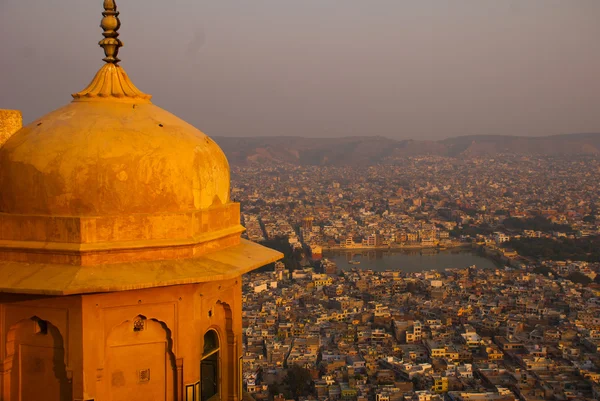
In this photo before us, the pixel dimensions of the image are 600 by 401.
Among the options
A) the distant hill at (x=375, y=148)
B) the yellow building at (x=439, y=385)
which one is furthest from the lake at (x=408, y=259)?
the distant hill at (x=375, y=148)

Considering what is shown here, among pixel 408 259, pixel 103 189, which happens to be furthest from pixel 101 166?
pixel 408 259

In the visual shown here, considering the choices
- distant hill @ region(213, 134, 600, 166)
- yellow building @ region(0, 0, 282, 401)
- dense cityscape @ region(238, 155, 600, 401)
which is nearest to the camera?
yellow building @ region(0, 0, 282, 401)

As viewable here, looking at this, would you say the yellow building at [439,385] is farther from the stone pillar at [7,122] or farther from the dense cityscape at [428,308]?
the stone pillar at [7,122]

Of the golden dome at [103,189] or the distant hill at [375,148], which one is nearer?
the golden dome at [103,189]

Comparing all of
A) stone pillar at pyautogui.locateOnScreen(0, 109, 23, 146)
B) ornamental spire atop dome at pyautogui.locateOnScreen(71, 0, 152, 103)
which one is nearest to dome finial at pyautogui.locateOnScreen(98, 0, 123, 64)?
ornamental spire atop dome at pyautogui.locateOnScreen(71, 0, 152, 103)

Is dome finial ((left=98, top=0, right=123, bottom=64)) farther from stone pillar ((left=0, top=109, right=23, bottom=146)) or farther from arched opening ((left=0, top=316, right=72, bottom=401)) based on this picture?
arched opening ((left=0, top=316, right=72, bottom=401))

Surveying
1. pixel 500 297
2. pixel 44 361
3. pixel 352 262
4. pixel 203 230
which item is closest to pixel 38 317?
pixel 44 361
